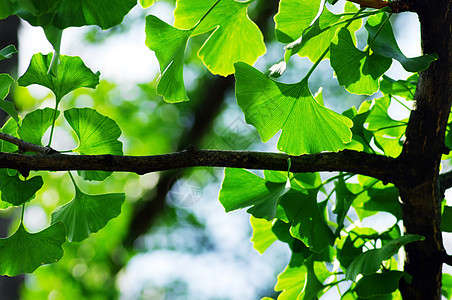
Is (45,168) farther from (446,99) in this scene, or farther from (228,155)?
(446,99)

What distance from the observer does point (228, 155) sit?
1.17ft

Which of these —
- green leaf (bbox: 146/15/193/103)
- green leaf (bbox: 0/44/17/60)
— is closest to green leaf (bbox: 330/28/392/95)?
green leaf (bbox: 146/15/193/103)

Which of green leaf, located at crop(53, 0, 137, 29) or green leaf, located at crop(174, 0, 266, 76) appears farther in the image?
green leaf, located at crop(174, 0, 266, 76)

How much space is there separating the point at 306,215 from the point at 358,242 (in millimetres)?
80

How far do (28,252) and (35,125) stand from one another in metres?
0.10

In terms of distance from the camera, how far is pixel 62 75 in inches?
14.9

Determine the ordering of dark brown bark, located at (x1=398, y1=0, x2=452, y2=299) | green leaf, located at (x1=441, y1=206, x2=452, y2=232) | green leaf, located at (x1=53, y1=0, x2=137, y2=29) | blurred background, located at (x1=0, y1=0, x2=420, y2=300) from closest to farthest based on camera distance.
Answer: green leaf, located at (x1=53, y1=0, x2=137, y2=29) → dark brown bark, located at (x1=398, y1=0, x2=452, y2=299) → green leaf, located at (x1=441, y1=206, x2=452, y2=232) → blurred background, located at (x1=0, y1=0, x2=420, y2=300)

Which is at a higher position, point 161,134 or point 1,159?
point 1,159

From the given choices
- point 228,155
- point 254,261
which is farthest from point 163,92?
point 254,261

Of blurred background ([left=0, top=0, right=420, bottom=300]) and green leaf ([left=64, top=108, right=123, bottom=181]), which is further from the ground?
green leaf ([left=64, top=108, right=123, bottom=181])

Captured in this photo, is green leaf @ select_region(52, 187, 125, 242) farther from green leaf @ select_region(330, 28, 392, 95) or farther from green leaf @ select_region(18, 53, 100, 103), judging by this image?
green leaf @ select_region(330, 28, 392, 95)

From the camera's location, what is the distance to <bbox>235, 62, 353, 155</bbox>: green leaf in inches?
14.1

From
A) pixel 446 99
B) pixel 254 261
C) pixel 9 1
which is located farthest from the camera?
pixel 254 261

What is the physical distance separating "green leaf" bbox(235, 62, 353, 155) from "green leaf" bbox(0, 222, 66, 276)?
6.9 inches
